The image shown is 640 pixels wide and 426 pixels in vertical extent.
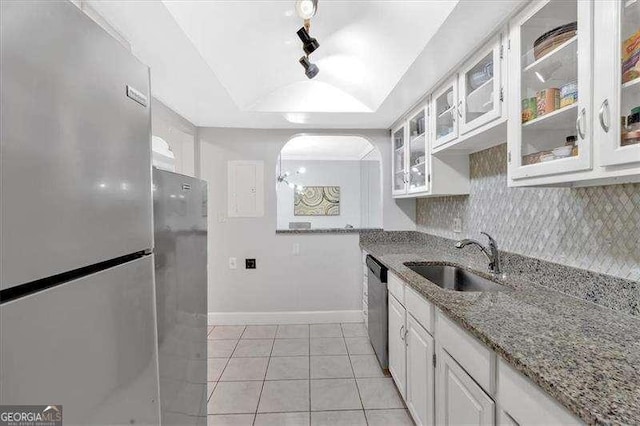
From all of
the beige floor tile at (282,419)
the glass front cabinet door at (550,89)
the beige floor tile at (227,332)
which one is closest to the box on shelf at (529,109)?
the glass front cabinet door at (550,89)

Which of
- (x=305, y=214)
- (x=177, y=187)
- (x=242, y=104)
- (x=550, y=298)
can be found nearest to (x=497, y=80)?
(x=550, y=298)

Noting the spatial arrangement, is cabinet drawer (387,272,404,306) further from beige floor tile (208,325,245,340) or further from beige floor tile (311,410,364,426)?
beige floor tile (208,325,245,340)

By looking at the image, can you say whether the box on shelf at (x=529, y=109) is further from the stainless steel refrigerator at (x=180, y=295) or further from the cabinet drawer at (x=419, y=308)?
the stainless steel refrigerator at (x=180, y=295)

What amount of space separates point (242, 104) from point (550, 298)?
2.58 metres

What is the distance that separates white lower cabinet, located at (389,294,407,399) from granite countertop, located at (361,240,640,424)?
502mm

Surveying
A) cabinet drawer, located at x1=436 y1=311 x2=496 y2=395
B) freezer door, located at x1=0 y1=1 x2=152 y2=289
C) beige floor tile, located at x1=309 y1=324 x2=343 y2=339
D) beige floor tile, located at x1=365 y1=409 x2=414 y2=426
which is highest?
freezer door, located at x1=0 y1=1 x2=152 y2=289

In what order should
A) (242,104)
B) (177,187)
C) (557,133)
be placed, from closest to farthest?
1. (177,187)
2. (557,133)
3. (242,104)

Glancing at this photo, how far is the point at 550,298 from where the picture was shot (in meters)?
1.32

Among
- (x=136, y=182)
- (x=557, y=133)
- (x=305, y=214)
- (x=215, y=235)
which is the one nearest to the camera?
(x=136, y=182)

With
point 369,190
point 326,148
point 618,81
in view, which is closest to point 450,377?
point 618,81

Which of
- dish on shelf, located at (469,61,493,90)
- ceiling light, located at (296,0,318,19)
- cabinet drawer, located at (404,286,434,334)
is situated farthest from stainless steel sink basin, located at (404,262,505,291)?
ceiling light, located at (296,0,318,19)

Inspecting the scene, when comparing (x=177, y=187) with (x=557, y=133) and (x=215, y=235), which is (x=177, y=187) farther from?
(x=215, y=235)

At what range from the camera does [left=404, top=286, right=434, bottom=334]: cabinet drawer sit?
1456 mm

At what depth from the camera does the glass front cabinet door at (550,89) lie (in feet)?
3.33
